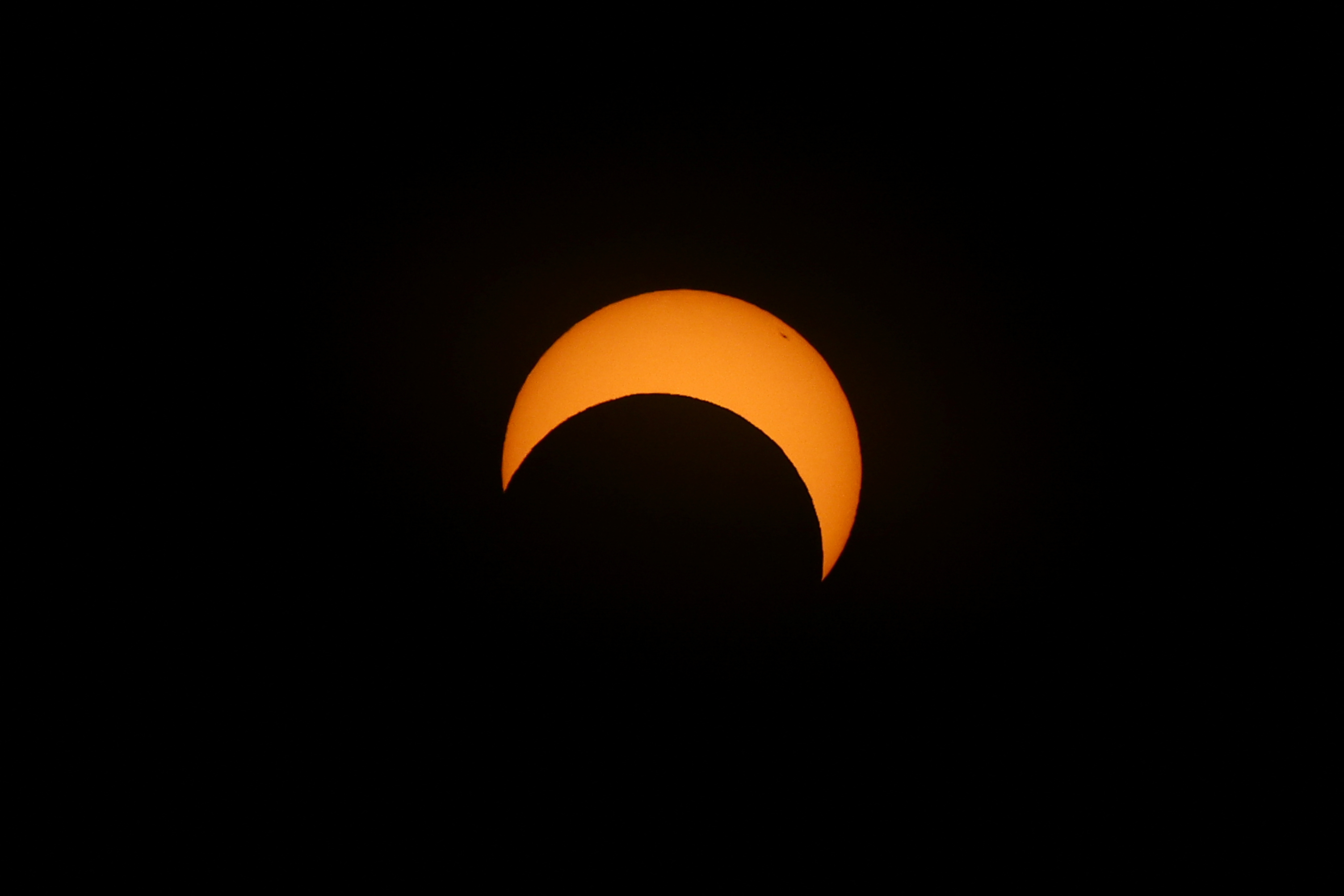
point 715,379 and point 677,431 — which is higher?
point 715,379

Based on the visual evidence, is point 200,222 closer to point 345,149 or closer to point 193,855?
point 345,149

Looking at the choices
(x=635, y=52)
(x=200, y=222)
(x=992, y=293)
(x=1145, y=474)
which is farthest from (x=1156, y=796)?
(x=200, y=222)

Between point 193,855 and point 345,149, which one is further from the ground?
point 345,149

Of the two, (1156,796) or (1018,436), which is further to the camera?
(1156,796)

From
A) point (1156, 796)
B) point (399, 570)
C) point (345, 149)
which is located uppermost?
point (345, 149)
